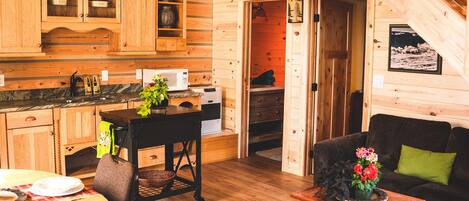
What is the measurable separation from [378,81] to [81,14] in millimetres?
3028

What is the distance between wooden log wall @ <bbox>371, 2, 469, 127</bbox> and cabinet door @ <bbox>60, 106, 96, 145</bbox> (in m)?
2.79

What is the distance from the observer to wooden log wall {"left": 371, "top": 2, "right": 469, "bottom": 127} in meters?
4.48

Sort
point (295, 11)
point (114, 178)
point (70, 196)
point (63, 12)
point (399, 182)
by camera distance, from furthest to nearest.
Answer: point (295, 11) < point (63, 12) < point (399, 182) < point (114, 178) < point (70, 196)

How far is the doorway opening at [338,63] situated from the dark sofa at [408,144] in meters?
1.01

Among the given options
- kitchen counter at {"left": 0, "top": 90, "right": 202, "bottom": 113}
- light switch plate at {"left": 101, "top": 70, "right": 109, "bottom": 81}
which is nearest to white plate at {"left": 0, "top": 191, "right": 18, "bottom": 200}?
kitchen counter at {"left": 0, "top": 90, "right": 202, "bottom": 113}

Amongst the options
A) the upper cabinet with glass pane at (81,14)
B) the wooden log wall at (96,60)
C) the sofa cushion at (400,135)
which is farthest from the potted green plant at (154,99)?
the sofa cushion at (400,135)

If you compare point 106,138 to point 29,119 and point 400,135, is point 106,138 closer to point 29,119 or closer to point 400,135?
point 29,119

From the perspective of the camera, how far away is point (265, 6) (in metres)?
8.29

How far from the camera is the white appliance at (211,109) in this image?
6395 millimetres

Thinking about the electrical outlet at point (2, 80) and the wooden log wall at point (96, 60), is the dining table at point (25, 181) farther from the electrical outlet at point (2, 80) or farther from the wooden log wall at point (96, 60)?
the wooden log wall at point (96, 60)

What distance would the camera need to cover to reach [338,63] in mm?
6012

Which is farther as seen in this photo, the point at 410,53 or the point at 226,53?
the point at 226,53

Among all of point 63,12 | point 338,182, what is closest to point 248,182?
point 338,182

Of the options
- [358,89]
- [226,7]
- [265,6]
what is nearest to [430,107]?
[358,89]
